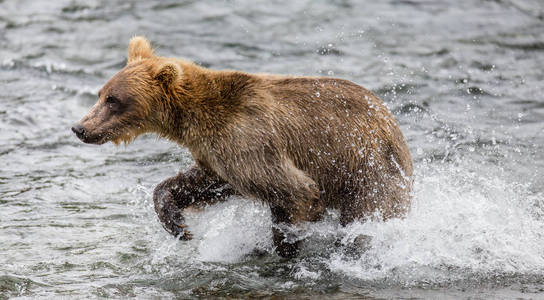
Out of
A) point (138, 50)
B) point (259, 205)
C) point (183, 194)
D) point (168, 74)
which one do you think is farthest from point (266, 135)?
point (138, 50)

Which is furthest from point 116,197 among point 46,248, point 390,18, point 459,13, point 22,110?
point 459,13

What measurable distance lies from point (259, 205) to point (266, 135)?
850mm

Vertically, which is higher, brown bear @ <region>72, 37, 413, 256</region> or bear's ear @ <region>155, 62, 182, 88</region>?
bear's ear @ <region>155, 62, 182, 88</region>

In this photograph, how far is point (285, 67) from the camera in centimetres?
1230

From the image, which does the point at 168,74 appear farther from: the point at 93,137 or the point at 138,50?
the point at 93,137

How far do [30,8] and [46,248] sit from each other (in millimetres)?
9770

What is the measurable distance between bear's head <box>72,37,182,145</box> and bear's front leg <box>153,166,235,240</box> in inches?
24.7

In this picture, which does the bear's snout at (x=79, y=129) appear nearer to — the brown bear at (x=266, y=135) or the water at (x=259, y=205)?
the brown bear at (x=266, y=135)

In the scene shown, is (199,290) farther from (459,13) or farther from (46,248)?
(459,13)

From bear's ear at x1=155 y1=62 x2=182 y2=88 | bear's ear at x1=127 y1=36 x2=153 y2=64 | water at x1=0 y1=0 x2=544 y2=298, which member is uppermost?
bear's ear at x1=127 y1=36 x2=153 y2=64

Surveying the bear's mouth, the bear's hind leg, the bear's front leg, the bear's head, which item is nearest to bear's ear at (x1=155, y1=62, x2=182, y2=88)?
the bear's head

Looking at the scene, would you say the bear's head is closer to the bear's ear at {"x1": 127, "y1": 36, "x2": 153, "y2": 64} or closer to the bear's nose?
the bear's nose

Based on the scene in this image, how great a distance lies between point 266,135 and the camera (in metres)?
6.20

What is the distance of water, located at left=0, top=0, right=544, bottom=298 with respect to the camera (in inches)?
246
